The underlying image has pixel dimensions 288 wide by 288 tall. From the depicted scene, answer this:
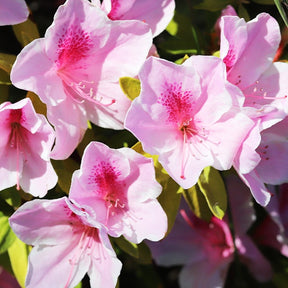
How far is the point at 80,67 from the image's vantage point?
958 millimetres

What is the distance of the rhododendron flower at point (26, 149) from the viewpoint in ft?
2.88

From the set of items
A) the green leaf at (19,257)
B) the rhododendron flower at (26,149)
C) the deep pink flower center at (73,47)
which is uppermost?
the deep pink flower center at (73,47)

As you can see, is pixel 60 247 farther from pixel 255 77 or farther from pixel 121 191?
pixel 255 77

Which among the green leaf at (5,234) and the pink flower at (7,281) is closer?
the green leaf at (5,234)

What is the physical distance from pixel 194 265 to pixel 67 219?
0.39 meters

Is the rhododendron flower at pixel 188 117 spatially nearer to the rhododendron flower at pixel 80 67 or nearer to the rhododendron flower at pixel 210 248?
the rhododendron flower at pixel 80 67

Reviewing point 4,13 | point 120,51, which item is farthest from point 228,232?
point 4,13

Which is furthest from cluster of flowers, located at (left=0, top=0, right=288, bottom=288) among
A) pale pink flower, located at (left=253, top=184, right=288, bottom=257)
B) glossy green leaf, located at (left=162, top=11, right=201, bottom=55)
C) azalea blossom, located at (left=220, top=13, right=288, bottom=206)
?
pale pink flower, located at (left=253, top=184, right=288, bottom=257)

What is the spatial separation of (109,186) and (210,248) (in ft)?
1.39

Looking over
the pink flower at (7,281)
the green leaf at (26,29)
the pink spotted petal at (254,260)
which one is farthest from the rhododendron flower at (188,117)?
the pink flower at (7,281)

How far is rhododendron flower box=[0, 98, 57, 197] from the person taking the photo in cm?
88

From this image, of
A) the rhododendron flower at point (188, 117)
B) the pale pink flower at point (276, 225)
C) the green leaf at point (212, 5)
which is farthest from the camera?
the pale pink flower at point (276, 225)

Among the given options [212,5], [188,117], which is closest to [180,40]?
[212,5]

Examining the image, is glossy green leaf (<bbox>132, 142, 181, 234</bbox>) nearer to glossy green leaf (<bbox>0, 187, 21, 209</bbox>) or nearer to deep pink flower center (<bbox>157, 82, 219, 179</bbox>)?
deep pink flower center (<bbox>157, 82, 219, 179</bbox>)
